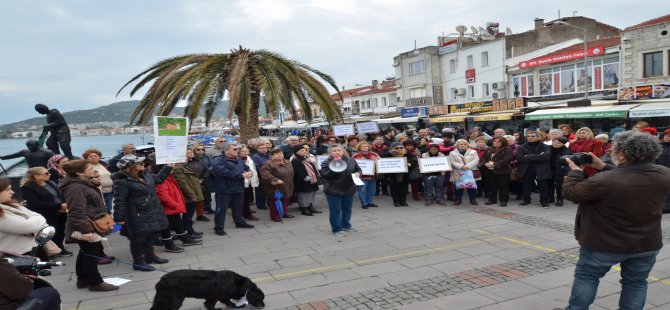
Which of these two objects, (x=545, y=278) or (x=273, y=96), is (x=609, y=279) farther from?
(x=273, y=96)

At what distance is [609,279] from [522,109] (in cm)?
2146

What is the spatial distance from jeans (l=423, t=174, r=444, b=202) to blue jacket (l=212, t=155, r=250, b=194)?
4.40 metres

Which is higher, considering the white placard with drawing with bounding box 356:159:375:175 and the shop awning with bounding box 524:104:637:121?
the shop awning with bounding box 524:104:637:121

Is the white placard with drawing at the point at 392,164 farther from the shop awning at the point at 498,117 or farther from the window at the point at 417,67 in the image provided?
the window at the point at 417,67

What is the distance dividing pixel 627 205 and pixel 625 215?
0.08 meters

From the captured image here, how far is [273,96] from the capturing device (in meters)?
11.4

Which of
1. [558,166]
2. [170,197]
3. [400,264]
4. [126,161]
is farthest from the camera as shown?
[558,166]

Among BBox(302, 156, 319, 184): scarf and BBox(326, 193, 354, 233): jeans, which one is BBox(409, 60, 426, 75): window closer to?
BBox(302, 156, 319, 184): scarf

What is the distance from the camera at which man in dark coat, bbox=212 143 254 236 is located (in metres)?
7.98

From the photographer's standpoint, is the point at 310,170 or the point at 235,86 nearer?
the point at 310,170

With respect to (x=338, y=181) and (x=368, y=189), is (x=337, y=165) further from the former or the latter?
(x=368, y=189)

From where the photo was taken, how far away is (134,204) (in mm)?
5902

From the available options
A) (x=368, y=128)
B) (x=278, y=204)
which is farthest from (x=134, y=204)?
(x=368, y=128)

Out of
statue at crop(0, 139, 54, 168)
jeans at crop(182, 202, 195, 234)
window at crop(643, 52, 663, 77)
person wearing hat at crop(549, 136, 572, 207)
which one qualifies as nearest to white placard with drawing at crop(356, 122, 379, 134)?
person wearing hat at crop(549, 136, 572, 207)
